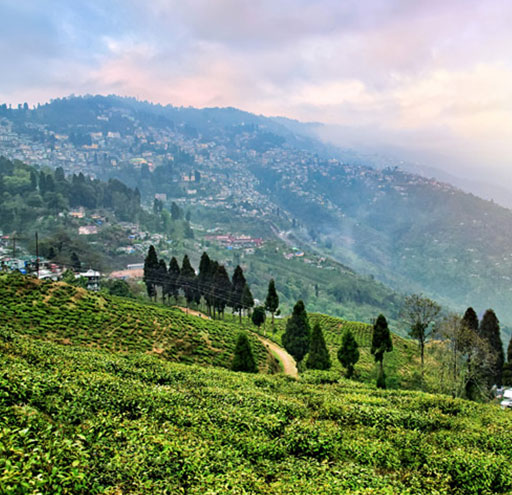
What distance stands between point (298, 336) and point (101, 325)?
1777 cm

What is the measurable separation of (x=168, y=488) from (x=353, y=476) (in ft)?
14.0

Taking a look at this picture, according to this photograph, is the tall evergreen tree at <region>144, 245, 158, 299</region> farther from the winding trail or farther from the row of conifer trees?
the winding trail

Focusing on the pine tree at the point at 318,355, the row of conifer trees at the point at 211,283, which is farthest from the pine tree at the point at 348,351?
the row of conifer trees at the point at 211,283

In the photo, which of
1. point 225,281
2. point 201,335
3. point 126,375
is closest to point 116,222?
point 225,281

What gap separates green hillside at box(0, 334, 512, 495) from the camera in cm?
654

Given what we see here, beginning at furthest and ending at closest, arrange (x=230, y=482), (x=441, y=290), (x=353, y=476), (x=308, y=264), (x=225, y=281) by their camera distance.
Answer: (x=441, y=290)
(x=308, y=264)
(x=225, y=281)
(x=353, y=476)
(x=230, y=482)

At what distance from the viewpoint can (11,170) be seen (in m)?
145

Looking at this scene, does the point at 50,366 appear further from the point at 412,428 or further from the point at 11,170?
the point at 11,170

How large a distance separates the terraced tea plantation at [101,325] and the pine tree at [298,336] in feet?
9.44

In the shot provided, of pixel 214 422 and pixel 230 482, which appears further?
pixel 214 422

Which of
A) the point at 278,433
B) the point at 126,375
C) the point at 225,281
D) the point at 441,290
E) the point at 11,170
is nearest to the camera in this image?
the point at 278,433

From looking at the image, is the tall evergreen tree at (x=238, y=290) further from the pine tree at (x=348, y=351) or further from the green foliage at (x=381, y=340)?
the green foliage at (x=381, y=340)

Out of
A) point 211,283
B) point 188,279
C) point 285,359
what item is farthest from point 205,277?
point 285,359

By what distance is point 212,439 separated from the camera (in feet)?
33.2
